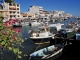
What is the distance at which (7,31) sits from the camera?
4.45 m

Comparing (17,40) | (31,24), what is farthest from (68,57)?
(31,24)

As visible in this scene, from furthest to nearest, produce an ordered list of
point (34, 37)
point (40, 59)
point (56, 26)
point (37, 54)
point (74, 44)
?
1. point (56, 26)
2. point (34, 37)
3. point (74, 44)
4. point (37, 54)
5. point (40, 59)

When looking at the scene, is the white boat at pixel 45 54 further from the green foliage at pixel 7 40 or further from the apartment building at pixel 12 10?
the apartment building at pixel 12 10

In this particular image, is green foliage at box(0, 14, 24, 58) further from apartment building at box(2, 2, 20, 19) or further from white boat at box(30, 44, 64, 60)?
apartment building at box(2, 2, 20, 19)

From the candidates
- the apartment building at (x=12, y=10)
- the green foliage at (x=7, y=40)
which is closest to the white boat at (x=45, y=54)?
the green foliage at (x=7, y=40)

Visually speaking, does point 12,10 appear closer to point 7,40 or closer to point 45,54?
point 45,54

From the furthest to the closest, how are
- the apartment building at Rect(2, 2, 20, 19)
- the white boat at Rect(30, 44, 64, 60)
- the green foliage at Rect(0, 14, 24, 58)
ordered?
the apartment building at Rect(2, 2, 20, 19)
the white boat at Rect(30, 44, 64, 60)
the green foliage at Rect(0, 14, 24, 58)

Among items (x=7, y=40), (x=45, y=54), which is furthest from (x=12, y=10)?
(x=7, y=40)

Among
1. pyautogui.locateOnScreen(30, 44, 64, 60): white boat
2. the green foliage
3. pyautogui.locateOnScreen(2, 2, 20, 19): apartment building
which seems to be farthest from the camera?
pyautogui.locateOnScreen(2, 2, 20, 19): apartment building

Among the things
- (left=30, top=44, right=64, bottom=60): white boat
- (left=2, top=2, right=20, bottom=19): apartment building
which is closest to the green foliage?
(left=30, top=44, right=64, bottom=60): white boat

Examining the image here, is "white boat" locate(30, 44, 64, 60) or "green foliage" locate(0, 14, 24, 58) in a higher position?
"green foliage" locate(0, 14, 24, 58)

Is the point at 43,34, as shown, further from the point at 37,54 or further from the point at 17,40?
the point at 17,40

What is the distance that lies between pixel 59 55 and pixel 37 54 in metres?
2.90

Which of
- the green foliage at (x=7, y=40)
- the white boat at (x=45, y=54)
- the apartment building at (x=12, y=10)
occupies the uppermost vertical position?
the apartment building at (x=12, y=10)
